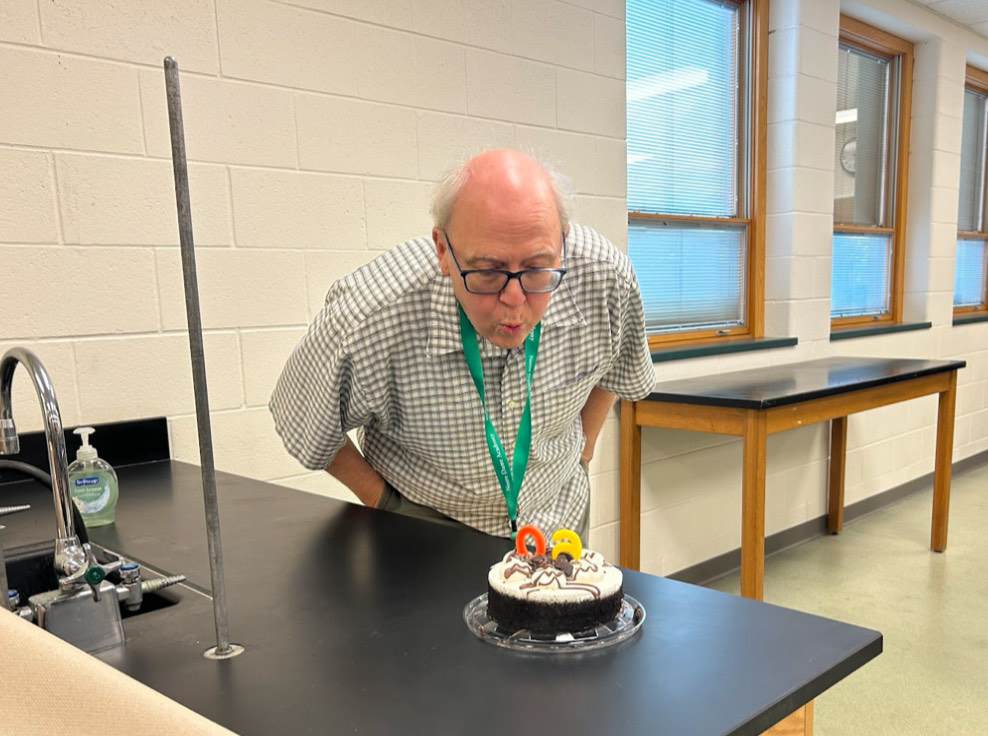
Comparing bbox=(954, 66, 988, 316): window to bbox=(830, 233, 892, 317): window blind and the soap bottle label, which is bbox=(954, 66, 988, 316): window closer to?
bbox=(830, 233, 892, 317): window blind

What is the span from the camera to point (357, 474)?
5.05 feet

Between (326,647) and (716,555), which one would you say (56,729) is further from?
(716,555)

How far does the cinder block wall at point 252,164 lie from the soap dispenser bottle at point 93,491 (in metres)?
0.43

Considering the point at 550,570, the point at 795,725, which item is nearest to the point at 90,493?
the point at 550,570

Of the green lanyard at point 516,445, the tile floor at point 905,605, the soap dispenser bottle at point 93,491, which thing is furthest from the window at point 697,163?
the soap dispenser bottle at point 93,491

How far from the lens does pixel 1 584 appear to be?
75cm

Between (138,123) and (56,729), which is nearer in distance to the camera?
(56,729)

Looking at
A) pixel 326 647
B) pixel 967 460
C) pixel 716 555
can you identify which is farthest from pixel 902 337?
pixel 326 647

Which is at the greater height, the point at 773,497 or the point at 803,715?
the point at 803,715

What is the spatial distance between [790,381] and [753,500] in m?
0.62

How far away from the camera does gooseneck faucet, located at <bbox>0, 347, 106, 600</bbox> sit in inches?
28.6

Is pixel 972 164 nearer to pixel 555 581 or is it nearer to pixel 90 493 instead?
pixel 555 581

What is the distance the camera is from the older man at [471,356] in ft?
3.88

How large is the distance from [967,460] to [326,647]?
509 centimetres
